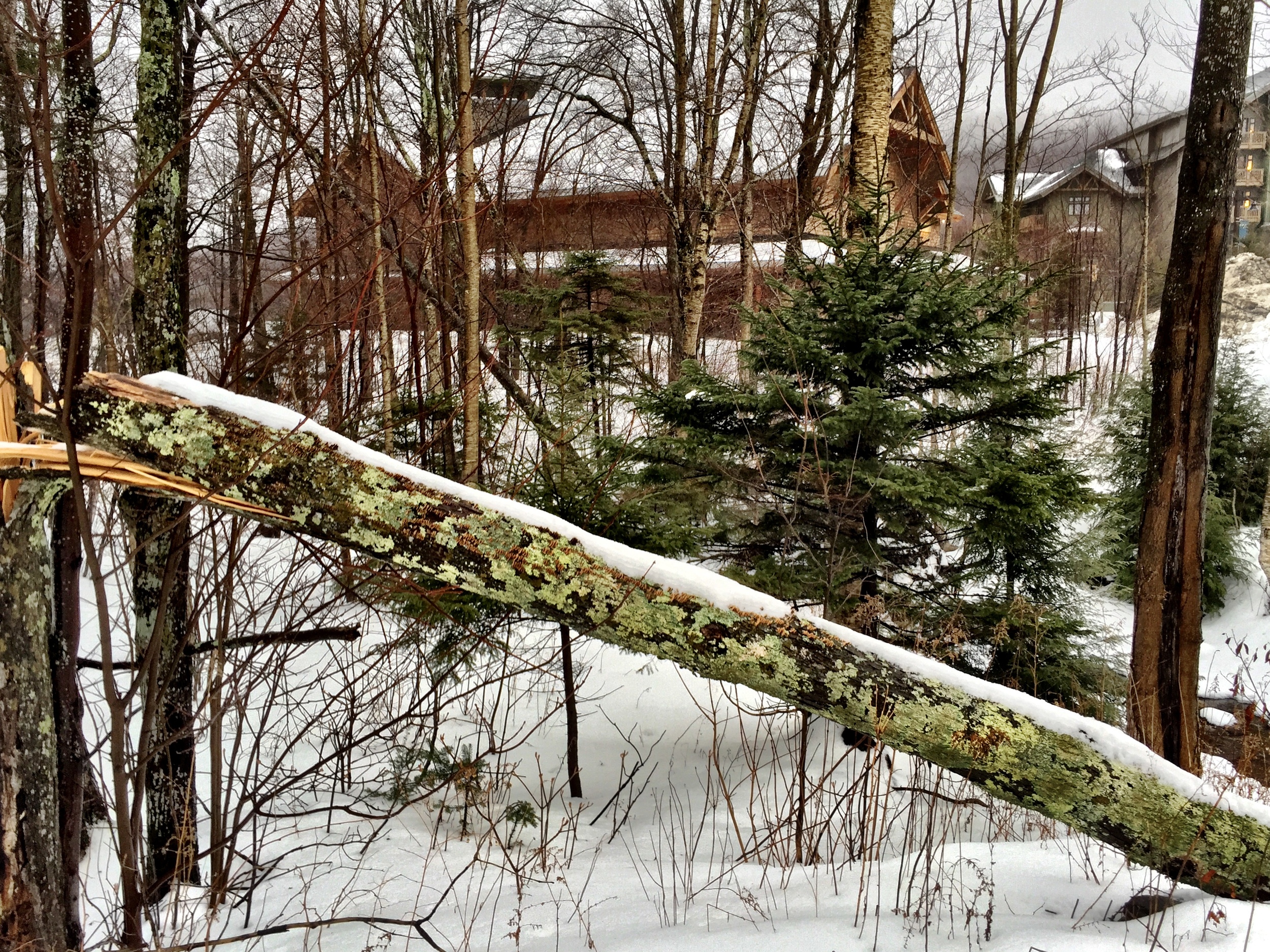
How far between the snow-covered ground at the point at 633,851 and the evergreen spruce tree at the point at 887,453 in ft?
3.33

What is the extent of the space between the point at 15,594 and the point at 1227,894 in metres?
3.35

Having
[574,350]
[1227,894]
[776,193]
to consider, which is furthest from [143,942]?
[776,193]

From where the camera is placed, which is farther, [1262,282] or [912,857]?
[1262,282]

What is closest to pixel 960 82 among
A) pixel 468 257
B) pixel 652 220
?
pixel 652 220

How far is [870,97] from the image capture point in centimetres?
593

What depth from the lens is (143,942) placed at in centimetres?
248

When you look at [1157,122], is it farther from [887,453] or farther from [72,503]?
[72,503]

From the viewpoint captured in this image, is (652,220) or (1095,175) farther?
(1095,175)

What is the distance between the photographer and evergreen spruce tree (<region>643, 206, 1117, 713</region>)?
4812 mm

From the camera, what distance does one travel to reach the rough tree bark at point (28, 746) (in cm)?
190

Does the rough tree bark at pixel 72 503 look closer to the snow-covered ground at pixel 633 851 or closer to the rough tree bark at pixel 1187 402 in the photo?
the snow-covered ground at pixel 633 851

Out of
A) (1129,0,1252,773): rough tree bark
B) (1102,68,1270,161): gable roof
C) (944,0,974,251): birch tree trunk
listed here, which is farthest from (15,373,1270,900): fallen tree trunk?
(1102,68,1270,161): gable roof

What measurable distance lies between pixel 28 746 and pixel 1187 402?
5.55 m

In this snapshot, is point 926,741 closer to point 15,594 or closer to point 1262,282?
point 15,594
